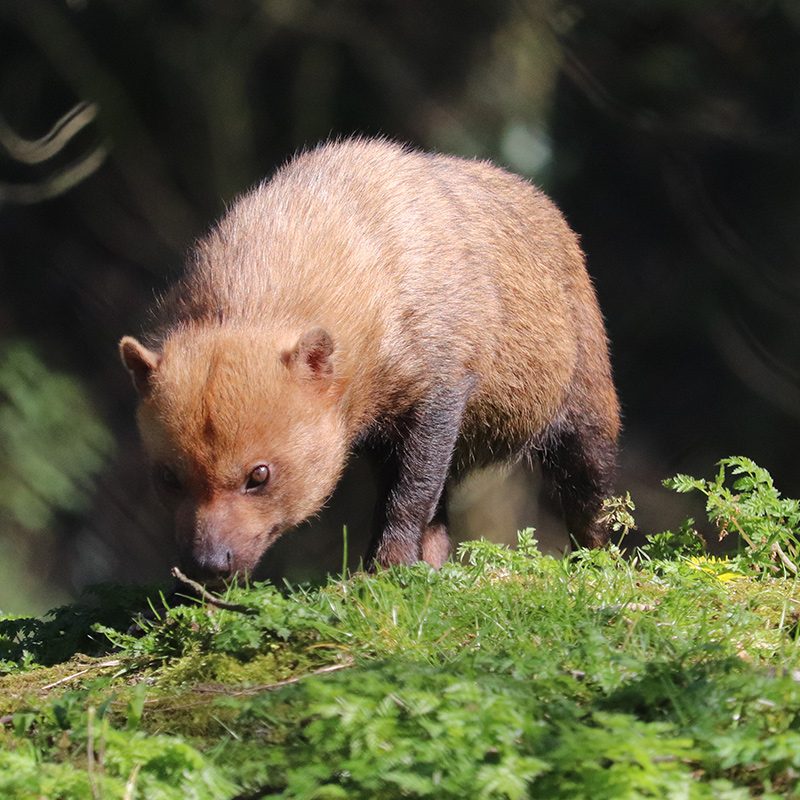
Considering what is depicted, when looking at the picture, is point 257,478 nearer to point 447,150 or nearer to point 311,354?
point 311,354

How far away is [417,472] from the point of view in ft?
19.9

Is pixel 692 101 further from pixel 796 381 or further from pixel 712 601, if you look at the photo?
pixel 712 601

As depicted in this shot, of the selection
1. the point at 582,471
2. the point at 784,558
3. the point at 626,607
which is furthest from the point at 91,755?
the point at 582,471

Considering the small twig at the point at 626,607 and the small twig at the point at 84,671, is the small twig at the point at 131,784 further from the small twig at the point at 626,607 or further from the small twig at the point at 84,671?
the small twig at the point at 626,607

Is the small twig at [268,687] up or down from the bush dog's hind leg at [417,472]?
down

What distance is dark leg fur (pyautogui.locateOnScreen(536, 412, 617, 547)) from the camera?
748 cm

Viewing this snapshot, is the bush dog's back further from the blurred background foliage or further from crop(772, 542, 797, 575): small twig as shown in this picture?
the blurred background foliage

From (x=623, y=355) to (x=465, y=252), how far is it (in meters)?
5.13

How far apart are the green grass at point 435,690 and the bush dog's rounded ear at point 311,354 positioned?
3.11 feet

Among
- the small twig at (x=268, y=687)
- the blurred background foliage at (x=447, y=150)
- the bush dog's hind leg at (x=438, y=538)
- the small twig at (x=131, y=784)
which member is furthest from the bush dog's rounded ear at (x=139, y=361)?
the blurred background foliage at (x=447, y=150)

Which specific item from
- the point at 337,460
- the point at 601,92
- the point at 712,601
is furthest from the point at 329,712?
the point at 601,92

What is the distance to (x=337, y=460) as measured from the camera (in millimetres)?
5691

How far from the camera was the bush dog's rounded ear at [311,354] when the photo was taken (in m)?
5.38

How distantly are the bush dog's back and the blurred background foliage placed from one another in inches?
122
